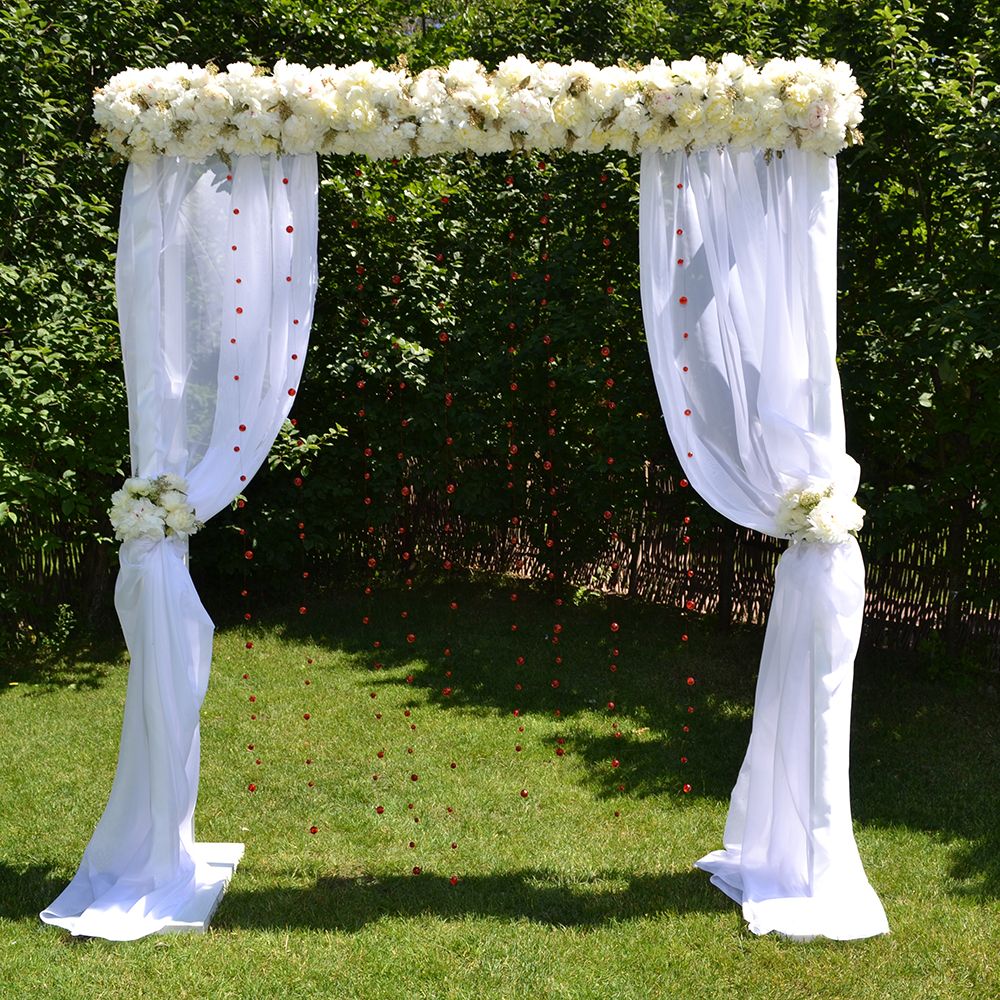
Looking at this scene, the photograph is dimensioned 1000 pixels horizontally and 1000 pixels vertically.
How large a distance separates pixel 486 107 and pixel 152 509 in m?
1.68

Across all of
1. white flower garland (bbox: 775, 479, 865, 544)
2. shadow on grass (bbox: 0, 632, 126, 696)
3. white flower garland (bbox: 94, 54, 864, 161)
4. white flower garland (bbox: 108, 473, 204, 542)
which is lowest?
shadow on grass (bbox: 0, 632, 126, 696)

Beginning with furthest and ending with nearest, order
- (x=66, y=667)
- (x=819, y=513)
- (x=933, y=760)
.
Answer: (x=66, y=667), (x=933, y=760), (x=819, y=513)

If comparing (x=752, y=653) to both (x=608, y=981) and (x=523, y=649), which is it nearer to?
(x=523, y=649)

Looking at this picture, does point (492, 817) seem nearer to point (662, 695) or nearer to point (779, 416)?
point (662, 695)

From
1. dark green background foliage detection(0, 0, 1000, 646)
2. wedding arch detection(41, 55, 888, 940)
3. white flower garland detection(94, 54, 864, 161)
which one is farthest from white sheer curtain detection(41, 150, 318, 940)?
dark green background foliage detection(0, 0, 1000, 646)

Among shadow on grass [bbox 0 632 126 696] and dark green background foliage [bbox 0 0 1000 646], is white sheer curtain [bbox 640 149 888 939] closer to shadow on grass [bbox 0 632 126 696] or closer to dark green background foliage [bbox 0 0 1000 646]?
dark green background foliage [bbox 0 0 1000 646]

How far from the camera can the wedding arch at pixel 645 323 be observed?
3348mm

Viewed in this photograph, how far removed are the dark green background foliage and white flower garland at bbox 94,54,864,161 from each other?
5.85ft

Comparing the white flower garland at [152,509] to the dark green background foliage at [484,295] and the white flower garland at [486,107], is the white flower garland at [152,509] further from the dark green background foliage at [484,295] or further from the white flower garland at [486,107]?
the dark green background foliage at [484,295]

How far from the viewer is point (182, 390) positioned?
3.51 m

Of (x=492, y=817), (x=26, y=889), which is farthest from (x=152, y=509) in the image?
(x=492, y=817)

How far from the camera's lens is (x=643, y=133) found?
11.1 feet

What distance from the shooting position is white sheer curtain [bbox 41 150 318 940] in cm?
346

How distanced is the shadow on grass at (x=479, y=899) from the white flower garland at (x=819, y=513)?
50.7 inches
